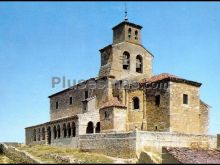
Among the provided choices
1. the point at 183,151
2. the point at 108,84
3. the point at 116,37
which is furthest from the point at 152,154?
the point at 116,37

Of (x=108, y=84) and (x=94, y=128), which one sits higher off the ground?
(x=108, y=84)

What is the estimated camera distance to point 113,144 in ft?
102

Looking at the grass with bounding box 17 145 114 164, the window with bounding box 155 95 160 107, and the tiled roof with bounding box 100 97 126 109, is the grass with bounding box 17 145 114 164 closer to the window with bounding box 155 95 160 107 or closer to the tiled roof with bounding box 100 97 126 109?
the tiled roof with bounding box 100 97 126 109

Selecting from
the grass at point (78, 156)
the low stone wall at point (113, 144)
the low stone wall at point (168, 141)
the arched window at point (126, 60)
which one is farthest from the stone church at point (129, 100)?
the grass at point (78, 156)

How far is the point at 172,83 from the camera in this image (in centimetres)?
3494

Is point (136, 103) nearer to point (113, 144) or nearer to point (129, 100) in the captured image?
point (129, 100)

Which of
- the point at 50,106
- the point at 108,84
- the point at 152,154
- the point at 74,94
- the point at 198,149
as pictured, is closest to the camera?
the point at 152,154

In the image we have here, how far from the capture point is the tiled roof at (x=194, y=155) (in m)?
27.8

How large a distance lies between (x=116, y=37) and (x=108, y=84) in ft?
20.2

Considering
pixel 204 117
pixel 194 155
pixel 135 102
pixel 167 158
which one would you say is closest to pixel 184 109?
pixel 204 117

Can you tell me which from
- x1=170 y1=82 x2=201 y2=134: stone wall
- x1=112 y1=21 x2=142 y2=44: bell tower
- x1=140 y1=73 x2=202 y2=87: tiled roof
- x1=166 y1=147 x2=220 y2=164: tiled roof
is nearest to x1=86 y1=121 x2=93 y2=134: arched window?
x1=140 y1=73 x2=202 y2=87: tiled roof

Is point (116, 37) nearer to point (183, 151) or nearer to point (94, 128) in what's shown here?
point (94, 128)

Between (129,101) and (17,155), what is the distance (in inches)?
455

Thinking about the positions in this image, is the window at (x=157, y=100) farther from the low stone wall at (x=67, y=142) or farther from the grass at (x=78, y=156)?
the low stone wall at (x=67, y=142)
